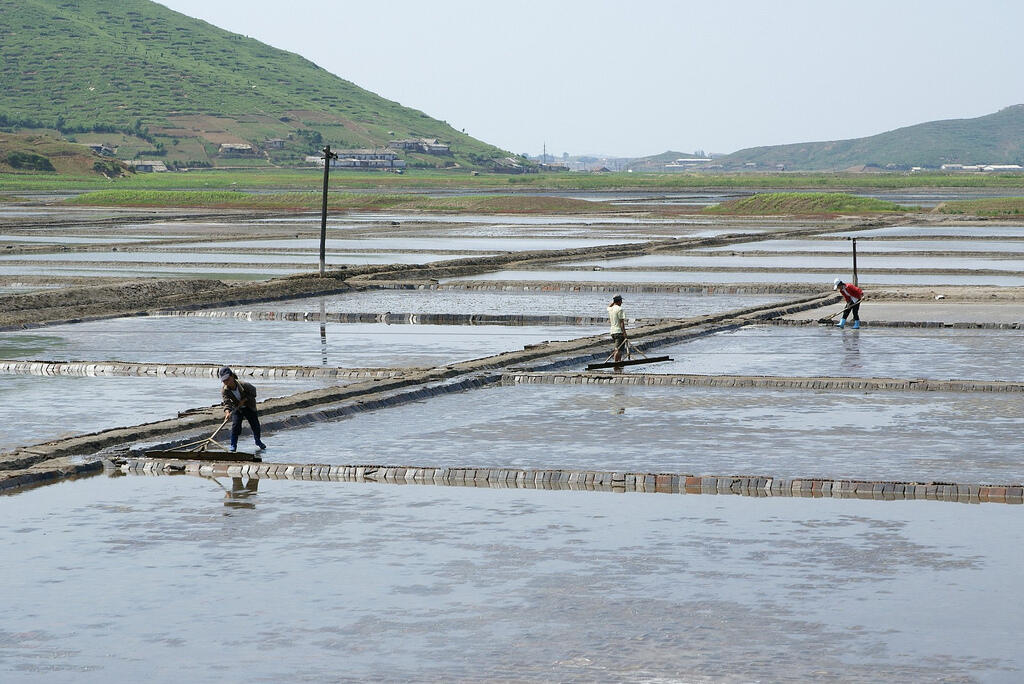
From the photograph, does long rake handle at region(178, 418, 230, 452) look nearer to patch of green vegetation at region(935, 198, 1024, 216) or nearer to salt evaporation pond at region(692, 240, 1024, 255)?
salt evaporation pond at region(692, 240, 1024, 255)

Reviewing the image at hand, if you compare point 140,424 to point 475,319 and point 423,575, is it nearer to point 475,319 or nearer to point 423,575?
point 423,575

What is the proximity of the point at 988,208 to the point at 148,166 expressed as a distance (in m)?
120

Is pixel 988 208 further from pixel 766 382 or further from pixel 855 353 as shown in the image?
pixel 766 382

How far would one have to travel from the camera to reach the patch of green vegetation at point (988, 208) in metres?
77.1

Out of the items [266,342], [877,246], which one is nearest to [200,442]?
[266,342]

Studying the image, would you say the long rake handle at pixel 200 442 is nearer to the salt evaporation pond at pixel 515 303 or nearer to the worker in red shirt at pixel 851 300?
the worker in red shirt at pixel 851 300

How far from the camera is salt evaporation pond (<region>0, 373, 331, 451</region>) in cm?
1664

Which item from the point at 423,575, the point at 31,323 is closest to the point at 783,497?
the point at 423,575

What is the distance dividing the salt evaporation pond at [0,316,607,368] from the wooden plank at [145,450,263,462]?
7.18m

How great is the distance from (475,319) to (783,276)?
45.4 ft

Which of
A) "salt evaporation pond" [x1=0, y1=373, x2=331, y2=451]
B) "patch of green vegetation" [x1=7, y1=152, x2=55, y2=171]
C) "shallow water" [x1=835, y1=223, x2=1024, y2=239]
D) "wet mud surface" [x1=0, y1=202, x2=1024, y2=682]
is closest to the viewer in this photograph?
"wet mud surface" [x1=0, y1=202, x2=1024, y2=682]

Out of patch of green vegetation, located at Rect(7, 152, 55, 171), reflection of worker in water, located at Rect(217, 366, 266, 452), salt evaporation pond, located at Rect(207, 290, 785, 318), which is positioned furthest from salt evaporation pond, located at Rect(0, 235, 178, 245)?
patch of green vegetation, located at Rect(7, 152, 55, 171)

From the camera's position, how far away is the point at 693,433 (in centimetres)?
1631

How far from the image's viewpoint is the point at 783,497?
43.0 feet
